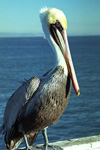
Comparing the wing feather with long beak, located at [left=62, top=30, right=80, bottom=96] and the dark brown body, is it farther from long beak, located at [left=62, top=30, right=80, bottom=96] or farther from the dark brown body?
long beak, located at [left=62, top=30, right=80, bottom=96]

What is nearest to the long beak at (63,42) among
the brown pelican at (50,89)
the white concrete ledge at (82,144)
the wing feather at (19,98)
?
the brown pelican at (50,89)

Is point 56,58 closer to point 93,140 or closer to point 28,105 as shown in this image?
point 28,105

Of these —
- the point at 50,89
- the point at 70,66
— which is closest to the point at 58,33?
the point at 70,66

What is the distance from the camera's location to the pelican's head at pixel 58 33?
11.5 feet

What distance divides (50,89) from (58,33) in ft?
1.93

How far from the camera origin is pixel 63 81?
3537 mm

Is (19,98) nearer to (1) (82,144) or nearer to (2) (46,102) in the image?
(2) (46,102)

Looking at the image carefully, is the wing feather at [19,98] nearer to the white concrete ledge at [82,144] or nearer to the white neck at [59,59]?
the white neck at [59,59]

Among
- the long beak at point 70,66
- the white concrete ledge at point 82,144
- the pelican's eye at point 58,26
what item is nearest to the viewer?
the white concrete ledge at point 82,144

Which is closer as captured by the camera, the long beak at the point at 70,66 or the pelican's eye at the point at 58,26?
the long beak at the point at 70,66

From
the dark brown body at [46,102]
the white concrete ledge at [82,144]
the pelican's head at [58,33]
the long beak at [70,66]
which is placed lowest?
the white concrete ledge at [82,144]

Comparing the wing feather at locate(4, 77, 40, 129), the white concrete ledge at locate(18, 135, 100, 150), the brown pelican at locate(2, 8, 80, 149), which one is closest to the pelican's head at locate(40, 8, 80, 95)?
the brown pelican at locate(2, 8, 80, 149)

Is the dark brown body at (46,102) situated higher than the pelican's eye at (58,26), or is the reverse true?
the pelican's eye at (58,26)

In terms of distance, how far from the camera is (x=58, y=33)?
11.8ft
